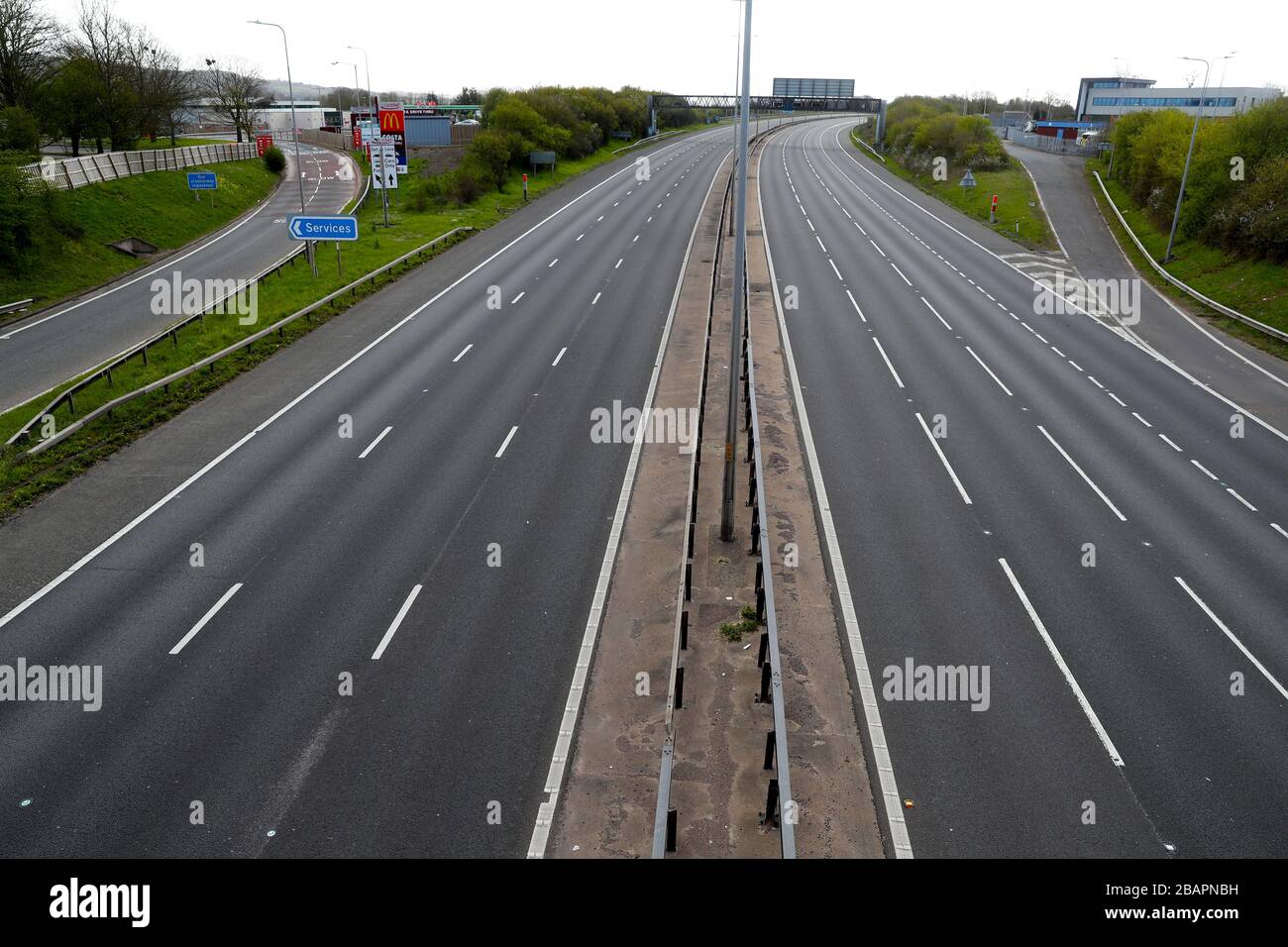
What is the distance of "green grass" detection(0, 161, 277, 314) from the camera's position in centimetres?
3441

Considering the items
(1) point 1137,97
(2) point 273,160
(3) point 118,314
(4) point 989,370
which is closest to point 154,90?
(2) point 273,160

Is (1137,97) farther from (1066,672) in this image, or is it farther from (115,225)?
(1066,672)

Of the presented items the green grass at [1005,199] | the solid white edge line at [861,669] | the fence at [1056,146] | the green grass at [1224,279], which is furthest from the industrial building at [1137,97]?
the solid white edge line at [861,669]

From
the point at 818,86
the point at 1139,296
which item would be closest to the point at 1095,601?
the point at 1139,296

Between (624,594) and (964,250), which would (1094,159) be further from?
(624,594)

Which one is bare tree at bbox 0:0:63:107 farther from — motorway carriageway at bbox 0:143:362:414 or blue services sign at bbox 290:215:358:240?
blue services sign at bbox 290:215:358:240

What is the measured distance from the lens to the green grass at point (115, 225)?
1355 inches

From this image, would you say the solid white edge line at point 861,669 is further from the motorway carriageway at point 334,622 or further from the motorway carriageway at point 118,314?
the motorway carriageway at point 118,314

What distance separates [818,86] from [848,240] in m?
76.0

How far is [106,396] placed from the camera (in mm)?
21734

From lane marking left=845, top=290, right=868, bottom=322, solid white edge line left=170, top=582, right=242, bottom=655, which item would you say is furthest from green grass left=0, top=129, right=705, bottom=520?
lane marking left=845, top=290, right=868, bottom=322
